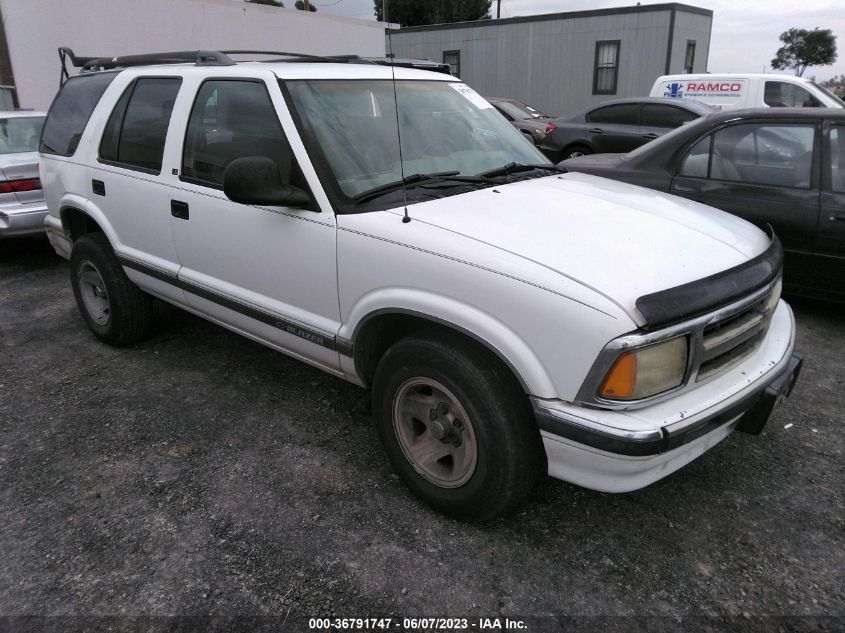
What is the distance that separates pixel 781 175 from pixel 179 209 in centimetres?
407

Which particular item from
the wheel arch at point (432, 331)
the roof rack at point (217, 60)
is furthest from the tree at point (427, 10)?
the wheel arch at point (432, 331)

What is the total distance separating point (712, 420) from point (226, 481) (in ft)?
6.85

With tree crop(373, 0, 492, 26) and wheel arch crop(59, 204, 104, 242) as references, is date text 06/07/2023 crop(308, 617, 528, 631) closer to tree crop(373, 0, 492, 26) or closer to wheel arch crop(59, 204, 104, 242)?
wheel arch crop(59, 204, 104, 242)

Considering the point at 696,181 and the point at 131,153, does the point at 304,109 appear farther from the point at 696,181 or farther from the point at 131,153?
the point at 696,181

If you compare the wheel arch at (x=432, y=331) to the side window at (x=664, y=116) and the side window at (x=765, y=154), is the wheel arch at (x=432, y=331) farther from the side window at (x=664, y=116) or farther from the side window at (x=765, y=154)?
the side window at (x=664, y=116)

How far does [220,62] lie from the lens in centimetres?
344

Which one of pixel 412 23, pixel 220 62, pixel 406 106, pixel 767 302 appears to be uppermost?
pixel 412 23

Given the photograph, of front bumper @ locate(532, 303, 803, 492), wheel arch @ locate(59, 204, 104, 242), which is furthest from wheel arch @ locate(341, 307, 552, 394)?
wheel arch @ locate(59, 204, 104, 242)

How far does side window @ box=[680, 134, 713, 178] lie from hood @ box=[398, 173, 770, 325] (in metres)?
1.93

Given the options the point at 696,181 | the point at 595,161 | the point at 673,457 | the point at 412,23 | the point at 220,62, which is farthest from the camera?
the point at 412,23

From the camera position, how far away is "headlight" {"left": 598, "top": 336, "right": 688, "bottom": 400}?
2016mm

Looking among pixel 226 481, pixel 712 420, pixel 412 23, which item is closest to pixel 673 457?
pixel 712 420

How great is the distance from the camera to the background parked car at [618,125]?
990 cm

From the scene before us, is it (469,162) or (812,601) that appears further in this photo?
(469,162)
